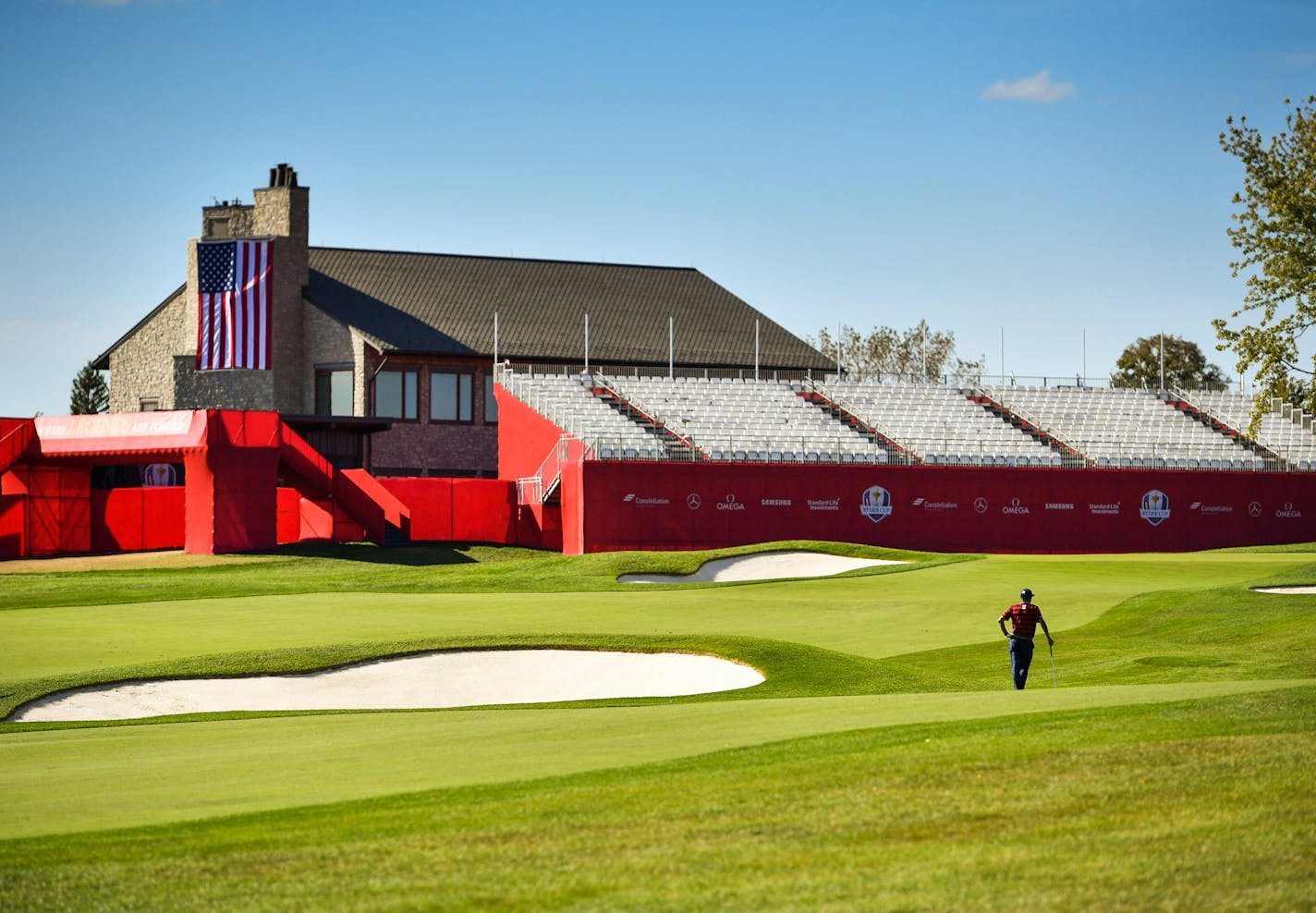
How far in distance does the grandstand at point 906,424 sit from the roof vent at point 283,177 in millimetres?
13119

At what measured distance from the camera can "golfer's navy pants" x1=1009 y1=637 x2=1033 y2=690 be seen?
2094cm

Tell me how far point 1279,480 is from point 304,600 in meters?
35.1

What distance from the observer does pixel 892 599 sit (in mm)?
33250

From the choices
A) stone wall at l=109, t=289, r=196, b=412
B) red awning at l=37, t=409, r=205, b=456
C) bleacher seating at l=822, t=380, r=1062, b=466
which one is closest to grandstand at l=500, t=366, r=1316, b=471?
bleacher seating at l=822, t=380, r=1062, b=466

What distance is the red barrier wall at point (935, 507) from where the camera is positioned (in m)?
48.2

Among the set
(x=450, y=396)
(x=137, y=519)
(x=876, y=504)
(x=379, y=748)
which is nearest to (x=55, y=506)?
(x=137, y=519)

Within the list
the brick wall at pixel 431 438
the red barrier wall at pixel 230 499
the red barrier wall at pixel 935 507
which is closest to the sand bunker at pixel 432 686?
the red barrier wall at pixel 230 499

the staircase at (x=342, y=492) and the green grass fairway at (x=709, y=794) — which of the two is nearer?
the green grass fairway at (x=709, y=794)

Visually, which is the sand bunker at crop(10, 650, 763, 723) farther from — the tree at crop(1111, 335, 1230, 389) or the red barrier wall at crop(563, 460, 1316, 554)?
the tree at crop(1111, 335, 1230, 389)

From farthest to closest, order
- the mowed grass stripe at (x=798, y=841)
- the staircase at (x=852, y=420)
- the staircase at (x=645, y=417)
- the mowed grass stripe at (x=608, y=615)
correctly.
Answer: the staircase at (x=852, y=420), the staircase at (x=645, y=417), the mowed grass stripe at (x=608, y=615), the mowed grass stripe at (x=798, y=841)

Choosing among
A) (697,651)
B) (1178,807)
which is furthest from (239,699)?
(1178,807)

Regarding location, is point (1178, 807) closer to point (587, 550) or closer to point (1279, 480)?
point (587, 550)

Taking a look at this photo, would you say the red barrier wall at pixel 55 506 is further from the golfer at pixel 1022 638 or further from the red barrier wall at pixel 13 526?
the golfer at pixel 1022 638

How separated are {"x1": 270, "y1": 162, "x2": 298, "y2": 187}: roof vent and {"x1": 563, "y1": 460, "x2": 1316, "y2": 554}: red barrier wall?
21506mm
